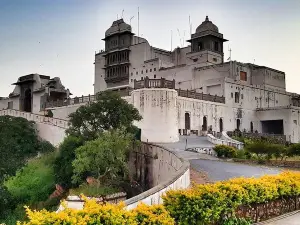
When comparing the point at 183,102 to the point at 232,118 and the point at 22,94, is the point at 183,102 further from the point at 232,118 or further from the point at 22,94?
the point at 22,94

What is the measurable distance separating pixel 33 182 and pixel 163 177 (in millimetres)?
12377

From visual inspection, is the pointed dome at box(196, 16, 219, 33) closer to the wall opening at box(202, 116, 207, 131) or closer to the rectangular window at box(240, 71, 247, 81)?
the rectangular window at box(240, 71, 247, 81)

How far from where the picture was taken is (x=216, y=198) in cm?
816

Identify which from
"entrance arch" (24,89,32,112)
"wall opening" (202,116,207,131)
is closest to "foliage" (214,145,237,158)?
"wall opening" (202,116,207,131)

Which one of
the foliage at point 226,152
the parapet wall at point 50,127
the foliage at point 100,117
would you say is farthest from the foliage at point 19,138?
the foliage at point 226,152

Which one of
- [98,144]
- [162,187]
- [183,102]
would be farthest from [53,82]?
[162,187]

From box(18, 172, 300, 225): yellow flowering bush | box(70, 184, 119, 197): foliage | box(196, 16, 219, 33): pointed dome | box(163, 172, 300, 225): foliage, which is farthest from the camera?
box(196, 16, 219, 33): pointed dome

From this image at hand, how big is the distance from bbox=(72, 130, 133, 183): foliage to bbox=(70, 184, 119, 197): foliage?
1.54 feet

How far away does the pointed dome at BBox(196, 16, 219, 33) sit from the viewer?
5257 centimetres

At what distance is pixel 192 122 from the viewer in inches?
1505

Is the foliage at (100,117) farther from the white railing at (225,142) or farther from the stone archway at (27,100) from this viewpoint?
the stone archway at (27,100)

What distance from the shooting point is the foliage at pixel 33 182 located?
25.5m

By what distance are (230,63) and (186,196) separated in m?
37.7

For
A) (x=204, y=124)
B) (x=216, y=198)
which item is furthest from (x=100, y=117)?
(x=216, y=198)
